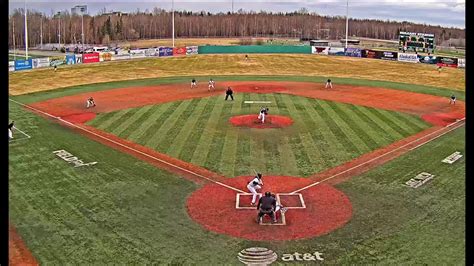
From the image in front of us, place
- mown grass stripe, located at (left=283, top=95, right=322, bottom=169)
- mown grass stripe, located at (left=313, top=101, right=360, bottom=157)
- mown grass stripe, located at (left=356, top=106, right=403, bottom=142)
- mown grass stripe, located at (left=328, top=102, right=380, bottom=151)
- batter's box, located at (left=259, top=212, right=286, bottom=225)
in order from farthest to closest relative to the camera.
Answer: mown grass stripe, located at (left=356, top=106, right=403, bottom=142) < mown grass stripe, located at (left=328, top=102, right=380, bottom=151) < mown grass stripe, located at (left=313, top=101, right=360, bottom=157) < mown grass stripe, located at (left=283, top=95, right=322, bottom=169) < batter's box, located at (left=259, top=212, right=286, bottom=225)

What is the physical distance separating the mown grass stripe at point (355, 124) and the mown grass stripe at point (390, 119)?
211 cm

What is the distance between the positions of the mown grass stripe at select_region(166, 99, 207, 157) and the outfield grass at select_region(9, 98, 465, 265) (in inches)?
109

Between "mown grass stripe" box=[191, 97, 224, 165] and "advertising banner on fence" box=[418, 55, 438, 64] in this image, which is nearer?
"mown grass stripe" box=[191, 97, 224, 165]

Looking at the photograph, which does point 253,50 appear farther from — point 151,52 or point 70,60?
point 70,60

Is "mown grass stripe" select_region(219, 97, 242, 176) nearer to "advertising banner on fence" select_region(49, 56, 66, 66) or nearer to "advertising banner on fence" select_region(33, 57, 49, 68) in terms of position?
"advertising banner on fence" select_region(33, 57, 49, 68)

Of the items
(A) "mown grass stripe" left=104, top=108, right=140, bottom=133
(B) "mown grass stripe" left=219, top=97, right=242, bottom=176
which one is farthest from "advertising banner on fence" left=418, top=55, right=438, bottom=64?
(A) "mown grass stripe" left=104, top=108, right=140, bottom=133

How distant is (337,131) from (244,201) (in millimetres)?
14364

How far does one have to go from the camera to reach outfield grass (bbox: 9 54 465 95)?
202 feet

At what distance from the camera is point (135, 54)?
275 ft

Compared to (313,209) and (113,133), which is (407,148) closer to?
(313,209)

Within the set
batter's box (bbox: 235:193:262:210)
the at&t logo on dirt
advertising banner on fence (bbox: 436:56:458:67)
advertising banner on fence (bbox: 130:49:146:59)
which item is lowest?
the at&t logo on dirt

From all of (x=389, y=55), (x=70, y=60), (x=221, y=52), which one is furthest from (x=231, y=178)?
(x=221, y=52)

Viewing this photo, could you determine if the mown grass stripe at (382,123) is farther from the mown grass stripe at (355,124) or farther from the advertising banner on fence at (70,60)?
the advertising banner on fence at (70,60)

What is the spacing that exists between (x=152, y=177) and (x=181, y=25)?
18042cm
